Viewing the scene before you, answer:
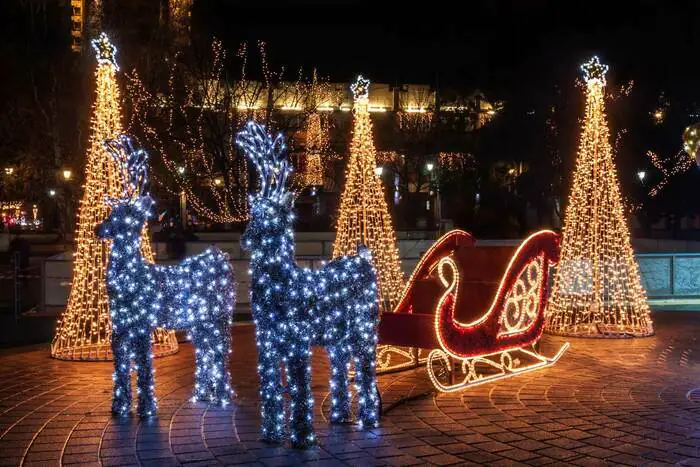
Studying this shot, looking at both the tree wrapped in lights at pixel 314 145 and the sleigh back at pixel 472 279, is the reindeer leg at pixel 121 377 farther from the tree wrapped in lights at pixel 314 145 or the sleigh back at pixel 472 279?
the tree wrapped in lights at pixel 314 145

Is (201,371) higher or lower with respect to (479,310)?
lower

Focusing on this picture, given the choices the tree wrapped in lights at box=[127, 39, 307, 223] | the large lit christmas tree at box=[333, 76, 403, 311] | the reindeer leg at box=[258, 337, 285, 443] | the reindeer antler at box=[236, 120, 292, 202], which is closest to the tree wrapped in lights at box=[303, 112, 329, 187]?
the tree wrapped in lights at box=[127, 39, 307, 223]

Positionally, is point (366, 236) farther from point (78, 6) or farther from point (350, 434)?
point (78, 6)

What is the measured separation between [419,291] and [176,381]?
Answer: 3.09 meters

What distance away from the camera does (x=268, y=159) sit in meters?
6.82

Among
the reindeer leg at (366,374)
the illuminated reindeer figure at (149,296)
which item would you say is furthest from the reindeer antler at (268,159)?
the illuminated reindeer figure at (149,296)

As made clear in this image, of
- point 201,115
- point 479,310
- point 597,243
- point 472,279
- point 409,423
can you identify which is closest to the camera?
point 409,423

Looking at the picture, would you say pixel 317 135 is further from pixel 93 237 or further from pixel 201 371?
pixel 201 371

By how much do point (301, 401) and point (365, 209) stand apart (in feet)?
24.0

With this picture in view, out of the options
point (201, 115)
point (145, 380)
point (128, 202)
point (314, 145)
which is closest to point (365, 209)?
point (128, 202)

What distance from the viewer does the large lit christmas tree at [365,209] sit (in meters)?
13.8

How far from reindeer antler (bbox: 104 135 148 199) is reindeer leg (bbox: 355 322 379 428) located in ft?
9.12

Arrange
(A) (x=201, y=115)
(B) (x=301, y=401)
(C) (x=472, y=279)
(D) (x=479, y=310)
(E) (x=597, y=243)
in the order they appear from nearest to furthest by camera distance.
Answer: (B) (x=301, y=401), (D) (x=479, y=310), (C) (x=472, y=279), (E) (x=597, y=243), (A) (x=201, y=115)

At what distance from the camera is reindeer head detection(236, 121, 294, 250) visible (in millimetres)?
6823
